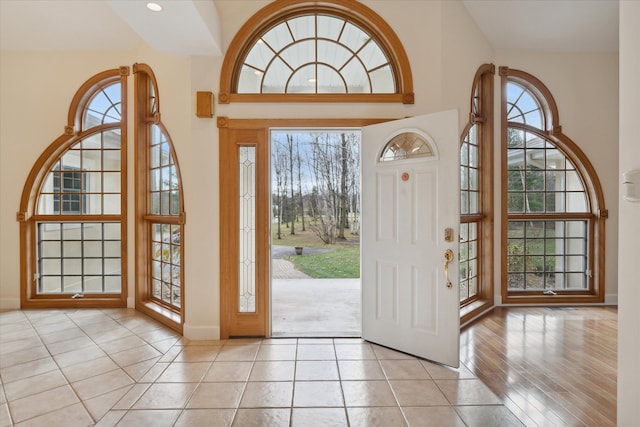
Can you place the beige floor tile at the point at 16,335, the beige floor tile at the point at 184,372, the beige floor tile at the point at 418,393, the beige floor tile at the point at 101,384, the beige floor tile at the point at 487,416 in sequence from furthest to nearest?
1. the beige floor tile at the point at 16,335
2. the beige floor tile at the point at 184,372
3. the beige floor tile at the point at 101,384
4. the beige floor tile at the point at 418,393
5. the beige floor tile at the point at 487,416

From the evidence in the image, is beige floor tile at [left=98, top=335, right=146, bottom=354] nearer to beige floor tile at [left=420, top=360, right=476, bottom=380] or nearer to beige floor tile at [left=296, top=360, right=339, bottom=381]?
beige floor tile at [left=296, top=360, right=339, bottom=381]

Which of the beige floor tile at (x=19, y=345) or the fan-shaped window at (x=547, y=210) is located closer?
the beige floor tile at (x=19, y=345)

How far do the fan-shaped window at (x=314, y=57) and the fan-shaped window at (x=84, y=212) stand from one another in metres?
1.99

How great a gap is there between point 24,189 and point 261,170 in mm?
3121

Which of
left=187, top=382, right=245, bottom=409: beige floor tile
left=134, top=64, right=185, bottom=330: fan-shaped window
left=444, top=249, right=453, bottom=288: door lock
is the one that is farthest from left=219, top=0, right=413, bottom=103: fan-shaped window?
left=187, top=382, right=245, bottom=409: beige floor tile

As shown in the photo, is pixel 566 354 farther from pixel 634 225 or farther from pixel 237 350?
pixel 237 350

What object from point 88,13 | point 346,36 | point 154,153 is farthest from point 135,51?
point 346,36

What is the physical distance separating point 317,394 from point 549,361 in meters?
1.96

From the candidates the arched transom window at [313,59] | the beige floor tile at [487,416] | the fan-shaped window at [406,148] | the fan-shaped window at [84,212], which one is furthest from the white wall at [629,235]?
the fan-shaped window at [84,212]

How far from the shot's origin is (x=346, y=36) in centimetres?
322

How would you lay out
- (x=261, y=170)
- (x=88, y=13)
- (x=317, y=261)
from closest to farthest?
(x=261, y=170) → (x=88, y=13) → (x=317, y=261)

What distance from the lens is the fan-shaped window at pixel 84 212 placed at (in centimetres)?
402

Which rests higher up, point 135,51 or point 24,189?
point 135,51

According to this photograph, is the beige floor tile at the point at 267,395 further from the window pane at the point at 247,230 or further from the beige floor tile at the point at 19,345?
the beige floor tile at the point at 19,345
